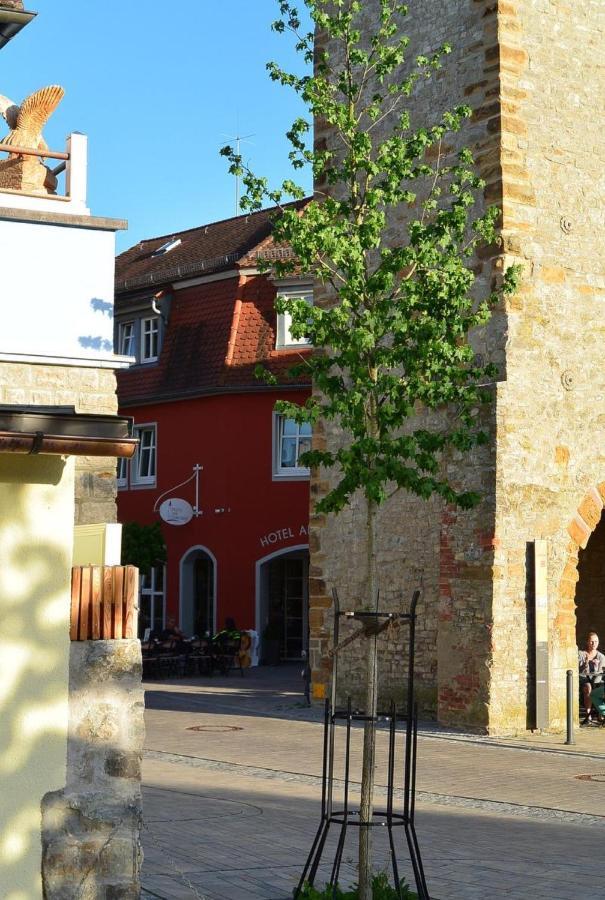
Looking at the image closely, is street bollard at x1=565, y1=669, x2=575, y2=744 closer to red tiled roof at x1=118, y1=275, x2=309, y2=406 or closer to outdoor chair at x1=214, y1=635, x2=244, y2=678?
outdoor chair at x1=214, y1=635, x2=244, y2=678

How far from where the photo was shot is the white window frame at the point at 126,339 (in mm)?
34781

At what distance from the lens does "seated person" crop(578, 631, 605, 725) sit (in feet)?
58.3

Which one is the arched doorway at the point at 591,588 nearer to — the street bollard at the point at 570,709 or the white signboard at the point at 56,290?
the street bollard at the point at 570,709

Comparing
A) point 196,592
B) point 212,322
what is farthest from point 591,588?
point 212,322

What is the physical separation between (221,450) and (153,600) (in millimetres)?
4416

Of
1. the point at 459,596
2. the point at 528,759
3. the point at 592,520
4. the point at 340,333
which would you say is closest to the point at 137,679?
the point at 340,333

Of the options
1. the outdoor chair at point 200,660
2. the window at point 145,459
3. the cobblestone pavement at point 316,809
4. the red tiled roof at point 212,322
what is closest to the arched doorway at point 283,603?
the outdoor chair at point 200,660

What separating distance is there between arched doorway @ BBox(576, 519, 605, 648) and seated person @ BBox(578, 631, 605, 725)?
10.2 feet

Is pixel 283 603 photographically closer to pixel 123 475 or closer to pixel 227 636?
pixel 227 636

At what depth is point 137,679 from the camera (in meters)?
6.49

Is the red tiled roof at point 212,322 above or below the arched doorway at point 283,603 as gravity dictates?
above

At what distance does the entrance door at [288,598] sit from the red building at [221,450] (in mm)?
23

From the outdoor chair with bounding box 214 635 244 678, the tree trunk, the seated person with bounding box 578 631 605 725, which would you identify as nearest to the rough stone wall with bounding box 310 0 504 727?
the seated person with bounding box 578 631 605 725

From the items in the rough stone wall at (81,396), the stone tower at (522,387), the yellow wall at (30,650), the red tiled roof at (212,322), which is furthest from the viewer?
the red tiled roof at (212,322)
